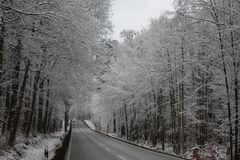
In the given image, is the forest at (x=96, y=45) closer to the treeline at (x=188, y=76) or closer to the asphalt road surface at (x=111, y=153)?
the treeline at (x=188, y=76)

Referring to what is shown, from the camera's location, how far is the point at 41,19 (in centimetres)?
802

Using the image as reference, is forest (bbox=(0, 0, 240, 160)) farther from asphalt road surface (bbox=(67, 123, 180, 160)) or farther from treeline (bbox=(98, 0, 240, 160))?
asphalt road surface (bbox=(67, 123, 180, 160))

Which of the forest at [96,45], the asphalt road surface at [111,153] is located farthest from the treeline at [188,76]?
the asphalt road surface at [111,153]

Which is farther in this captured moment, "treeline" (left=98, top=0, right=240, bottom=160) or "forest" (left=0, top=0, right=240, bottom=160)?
"treeline" (left=98, top=0, right=240, bottom=160)

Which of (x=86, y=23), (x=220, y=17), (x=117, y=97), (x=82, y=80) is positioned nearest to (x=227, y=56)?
(x=220, y=17)

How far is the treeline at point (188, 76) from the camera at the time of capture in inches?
495

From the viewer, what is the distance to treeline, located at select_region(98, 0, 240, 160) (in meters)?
12.6

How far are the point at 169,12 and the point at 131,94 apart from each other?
23.6 meters

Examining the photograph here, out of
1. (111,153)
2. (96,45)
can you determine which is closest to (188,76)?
(111,153)

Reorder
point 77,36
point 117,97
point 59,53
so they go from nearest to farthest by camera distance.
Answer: point 77,36, point 59,53, point 117,97

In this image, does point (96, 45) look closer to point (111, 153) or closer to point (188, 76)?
point (111, 153)

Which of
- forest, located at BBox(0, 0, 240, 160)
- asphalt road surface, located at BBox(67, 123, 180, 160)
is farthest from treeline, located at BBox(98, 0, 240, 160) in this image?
asphalt road surface, located at BBox(67, 123, 180, 160)

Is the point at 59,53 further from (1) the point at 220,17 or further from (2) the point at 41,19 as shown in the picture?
(1) the point at 220,17

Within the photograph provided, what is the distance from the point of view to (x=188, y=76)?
1955 cm
